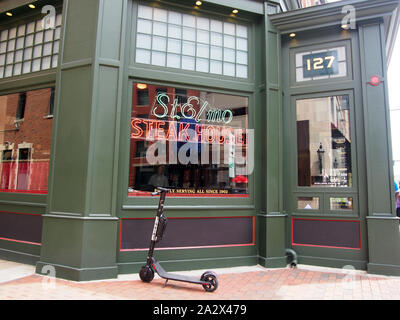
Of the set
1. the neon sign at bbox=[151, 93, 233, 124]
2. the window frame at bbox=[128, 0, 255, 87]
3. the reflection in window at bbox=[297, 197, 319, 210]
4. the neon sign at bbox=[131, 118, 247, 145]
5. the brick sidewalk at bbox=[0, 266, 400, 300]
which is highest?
the window frame at bbox=[128, 0, 255, 87]

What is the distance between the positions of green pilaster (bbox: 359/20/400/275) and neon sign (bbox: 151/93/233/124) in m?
2.70

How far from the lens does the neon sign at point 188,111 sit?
6.03 meters

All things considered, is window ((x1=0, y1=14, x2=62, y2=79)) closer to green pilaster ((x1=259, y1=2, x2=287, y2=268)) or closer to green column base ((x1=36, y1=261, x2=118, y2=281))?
green column base ((x1=36, y1=261, x2=118, y2=281))

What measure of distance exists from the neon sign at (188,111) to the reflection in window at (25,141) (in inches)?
86.4

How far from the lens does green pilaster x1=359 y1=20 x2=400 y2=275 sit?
5.69 meters

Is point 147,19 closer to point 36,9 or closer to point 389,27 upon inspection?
point 36,9

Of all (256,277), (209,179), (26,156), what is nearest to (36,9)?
(26,156)

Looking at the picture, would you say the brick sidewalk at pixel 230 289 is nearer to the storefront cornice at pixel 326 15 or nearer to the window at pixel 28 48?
the window at pixel 28 48

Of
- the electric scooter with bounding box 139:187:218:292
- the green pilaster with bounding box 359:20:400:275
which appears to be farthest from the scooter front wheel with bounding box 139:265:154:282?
the green pilaster with bounding box 359:20:400:275

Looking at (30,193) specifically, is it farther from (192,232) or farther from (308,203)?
(308,203)

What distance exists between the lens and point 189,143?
6.18 meters

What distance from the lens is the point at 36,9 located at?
6.60 meters

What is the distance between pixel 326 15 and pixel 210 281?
A: 5456mm
